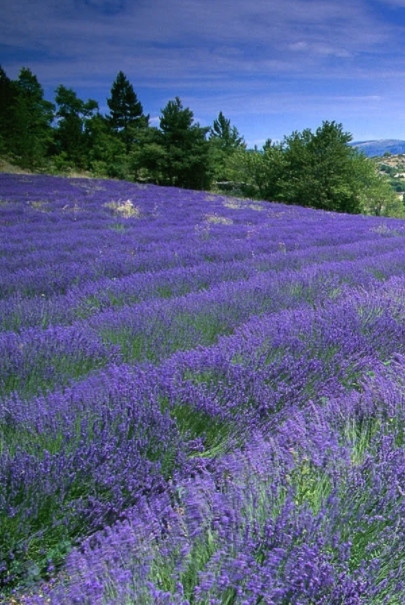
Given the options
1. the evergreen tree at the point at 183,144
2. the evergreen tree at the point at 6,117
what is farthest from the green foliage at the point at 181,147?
the evergreen tree at the point at 6,117

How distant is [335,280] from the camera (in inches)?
156

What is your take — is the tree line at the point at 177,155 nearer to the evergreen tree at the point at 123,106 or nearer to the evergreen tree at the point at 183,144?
the evergreen tree at the point at 183,144

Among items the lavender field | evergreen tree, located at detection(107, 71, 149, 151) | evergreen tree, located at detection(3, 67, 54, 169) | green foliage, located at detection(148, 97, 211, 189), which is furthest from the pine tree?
the lavender field

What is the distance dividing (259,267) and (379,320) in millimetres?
2225

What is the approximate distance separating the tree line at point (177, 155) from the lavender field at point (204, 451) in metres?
22.7

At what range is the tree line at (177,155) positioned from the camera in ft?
78.7

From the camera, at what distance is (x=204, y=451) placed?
1.72 metres

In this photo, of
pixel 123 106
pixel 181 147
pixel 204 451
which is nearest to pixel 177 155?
pixel 181 147

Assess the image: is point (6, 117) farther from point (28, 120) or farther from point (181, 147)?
point (181, 147)

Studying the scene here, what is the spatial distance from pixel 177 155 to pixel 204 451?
24252 millimetres

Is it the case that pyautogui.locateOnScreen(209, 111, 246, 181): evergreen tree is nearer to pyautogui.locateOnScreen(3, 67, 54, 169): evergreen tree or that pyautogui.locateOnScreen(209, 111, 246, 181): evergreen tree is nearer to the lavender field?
pyautogui.locateOnScreen(3, 67, 54, 169): evergreen tree

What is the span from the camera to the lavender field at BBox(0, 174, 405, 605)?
98cm

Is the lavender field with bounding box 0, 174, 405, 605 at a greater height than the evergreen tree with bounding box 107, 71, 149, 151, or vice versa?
the evergreen tree with bounding box 107, 71, 149, 151

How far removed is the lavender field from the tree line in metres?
22.7
